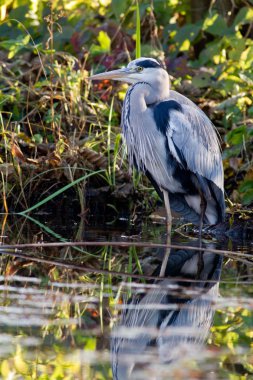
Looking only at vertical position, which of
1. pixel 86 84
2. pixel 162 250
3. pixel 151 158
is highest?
pixel 86 84

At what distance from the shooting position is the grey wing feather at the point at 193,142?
234 inches

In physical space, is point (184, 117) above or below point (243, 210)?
above

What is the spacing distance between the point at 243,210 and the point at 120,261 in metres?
1.46

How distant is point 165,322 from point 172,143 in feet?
7.99

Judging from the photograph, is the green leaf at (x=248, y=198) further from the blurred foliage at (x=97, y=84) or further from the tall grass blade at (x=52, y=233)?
the tall grass blade at (x=52, y=233)

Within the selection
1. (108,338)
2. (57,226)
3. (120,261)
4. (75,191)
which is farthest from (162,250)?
(108,338)

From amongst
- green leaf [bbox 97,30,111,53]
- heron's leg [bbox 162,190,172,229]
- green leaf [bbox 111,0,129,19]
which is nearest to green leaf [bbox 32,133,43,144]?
heron's leg [bbox 162,190,172,229]

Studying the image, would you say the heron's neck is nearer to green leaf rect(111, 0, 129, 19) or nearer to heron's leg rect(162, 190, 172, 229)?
heron's leg rect(162, 190, 172, 229)

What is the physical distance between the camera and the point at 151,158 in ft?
20.1

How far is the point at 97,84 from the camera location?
25.1ft

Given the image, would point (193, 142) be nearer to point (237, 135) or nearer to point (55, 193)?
point (237, 135)

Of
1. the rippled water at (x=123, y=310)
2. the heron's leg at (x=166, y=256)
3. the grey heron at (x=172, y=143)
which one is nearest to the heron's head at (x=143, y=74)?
the grey heron at (x=172, y=143)

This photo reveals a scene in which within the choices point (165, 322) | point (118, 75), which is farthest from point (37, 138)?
point (165, 322)

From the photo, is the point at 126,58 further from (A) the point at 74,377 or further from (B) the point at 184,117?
(A) the point at 74,377
